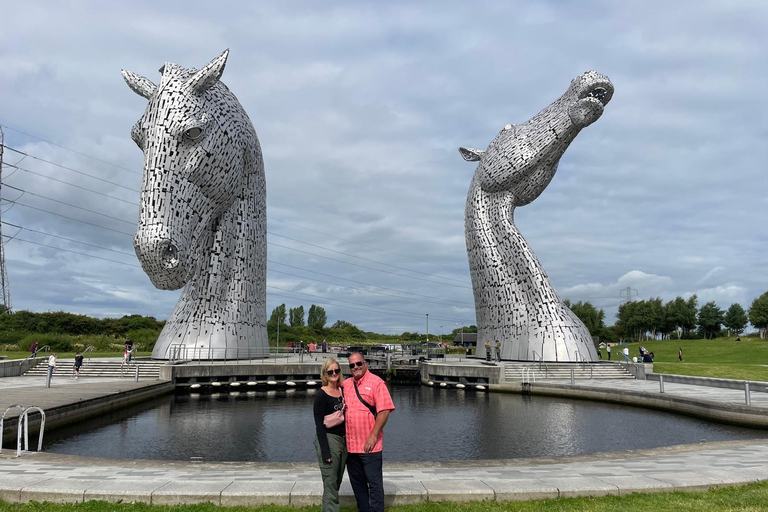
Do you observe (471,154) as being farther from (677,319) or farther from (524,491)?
(677,319)

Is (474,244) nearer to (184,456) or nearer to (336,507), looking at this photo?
Result: (184,456)

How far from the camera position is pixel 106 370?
19031 mm

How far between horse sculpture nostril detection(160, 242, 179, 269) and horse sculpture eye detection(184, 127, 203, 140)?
3723mm

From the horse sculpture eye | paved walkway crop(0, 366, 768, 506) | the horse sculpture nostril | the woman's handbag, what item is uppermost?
the horse sculpture eye

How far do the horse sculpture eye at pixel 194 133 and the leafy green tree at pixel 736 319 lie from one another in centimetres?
7628

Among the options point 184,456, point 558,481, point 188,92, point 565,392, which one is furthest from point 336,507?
point 188,92

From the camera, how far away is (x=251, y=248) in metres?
22.7

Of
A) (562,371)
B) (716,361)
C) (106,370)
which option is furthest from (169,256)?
(716,361)

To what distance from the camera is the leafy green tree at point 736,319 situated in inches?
2763

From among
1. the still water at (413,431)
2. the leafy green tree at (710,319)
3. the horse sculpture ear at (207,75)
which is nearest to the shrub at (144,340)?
the still water at (413,431)

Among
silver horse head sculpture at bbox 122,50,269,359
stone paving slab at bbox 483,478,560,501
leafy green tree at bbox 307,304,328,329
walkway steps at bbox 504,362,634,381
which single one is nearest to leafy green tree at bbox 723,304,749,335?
leafy green tree at bbox 307,304,328,329

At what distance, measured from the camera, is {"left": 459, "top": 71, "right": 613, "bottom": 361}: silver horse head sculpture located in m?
20.6

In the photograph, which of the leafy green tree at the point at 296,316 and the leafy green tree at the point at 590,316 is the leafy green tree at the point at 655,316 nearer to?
the leafy green tree at the point at 590,316

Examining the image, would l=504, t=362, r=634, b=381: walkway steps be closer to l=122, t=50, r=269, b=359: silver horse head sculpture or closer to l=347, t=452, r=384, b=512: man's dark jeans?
l=122, t=50, r=269, b=359: silver horse head sculpture
